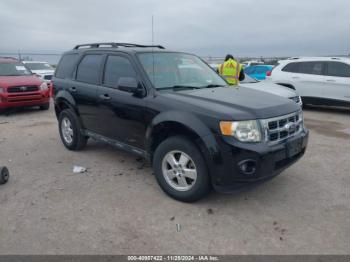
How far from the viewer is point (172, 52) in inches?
196

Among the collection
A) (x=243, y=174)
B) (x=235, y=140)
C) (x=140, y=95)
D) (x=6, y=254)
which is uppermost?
(x=140, y=95)

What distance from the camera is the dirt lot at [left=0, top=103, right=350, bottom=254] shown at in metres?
3.05

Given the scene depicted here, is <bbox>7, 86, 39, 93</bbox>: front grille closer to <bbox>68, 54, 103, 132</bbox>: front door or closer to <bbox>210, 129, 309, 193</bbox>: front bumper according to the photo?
<bbox>68, 54, 103, 132</bbox>: front door

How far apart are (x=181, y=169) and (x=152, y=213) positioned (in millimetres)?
603

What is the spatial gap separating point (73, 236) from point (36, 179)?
1810 millimetres

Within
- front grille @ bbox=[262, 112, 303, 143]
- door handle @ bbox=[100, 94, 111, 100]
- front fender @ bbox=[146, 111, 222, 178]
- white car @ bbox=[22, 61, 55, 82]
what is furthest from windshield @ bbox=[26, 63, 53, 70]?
front grille @ bbox=[262, 112, 303, 143]

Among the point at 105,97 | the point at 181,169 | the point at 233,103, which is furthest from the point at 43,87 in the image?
the point at 233,103

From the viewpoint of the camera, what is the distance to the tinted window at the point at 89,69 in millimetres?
5117

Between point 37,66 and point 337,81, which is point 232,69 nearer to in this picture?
point 337,81

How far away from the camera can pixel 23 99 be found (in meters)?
9.91

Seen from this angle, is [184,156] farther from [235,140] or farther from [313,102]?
[313,102]

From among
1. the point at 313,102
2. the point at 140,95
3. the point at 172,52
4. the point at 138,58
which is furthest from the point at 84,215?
the point at 313,102

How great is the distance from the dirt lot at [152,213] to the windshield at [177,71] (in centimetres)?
143

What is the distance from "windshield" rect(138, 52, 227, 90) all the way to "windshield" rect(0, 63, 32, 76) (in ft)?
25.6
